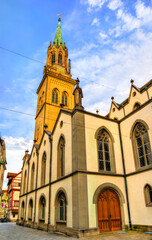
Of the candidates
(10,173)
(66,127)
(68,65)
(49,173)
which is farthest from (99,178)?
(10,173)

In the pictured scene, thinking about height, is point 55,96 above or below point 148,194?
above

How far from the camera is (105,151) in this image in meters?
15.9

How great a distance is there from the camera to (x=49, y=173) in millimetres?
18969

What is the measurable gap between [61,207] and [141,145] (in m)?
8.26

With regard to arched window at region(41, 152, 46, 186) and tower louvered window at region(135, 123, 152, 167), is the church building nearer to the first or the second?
tower louvered window at region(135, 123, 152, 167)

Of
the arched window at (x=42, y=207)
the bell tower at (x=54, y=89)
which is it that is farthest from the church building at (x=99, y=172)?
the bell tower at (x=54, y=89)

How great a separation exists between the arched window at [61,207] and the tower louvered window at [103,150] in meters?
4.03

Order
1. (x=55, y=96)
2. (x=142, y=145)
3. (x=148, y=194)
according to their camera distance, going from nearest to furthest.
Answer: (x=148, y=194) < (x=142, y=145) < (x=55, y=96)

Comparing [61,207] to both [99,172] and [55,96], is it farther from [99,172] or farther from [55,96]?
[55,96]

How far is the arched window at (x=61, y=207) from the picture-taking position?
1486cm

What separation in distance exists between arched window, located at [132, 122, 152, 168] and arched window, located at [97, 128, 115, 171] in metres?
2.06

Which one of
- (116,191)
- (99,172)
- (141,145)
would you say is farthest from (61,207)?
(141,145)

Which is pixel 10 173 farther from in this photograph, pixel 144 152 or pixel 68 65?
pixel 144 152

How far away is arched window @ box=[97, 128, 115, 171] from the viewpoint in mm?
15178
